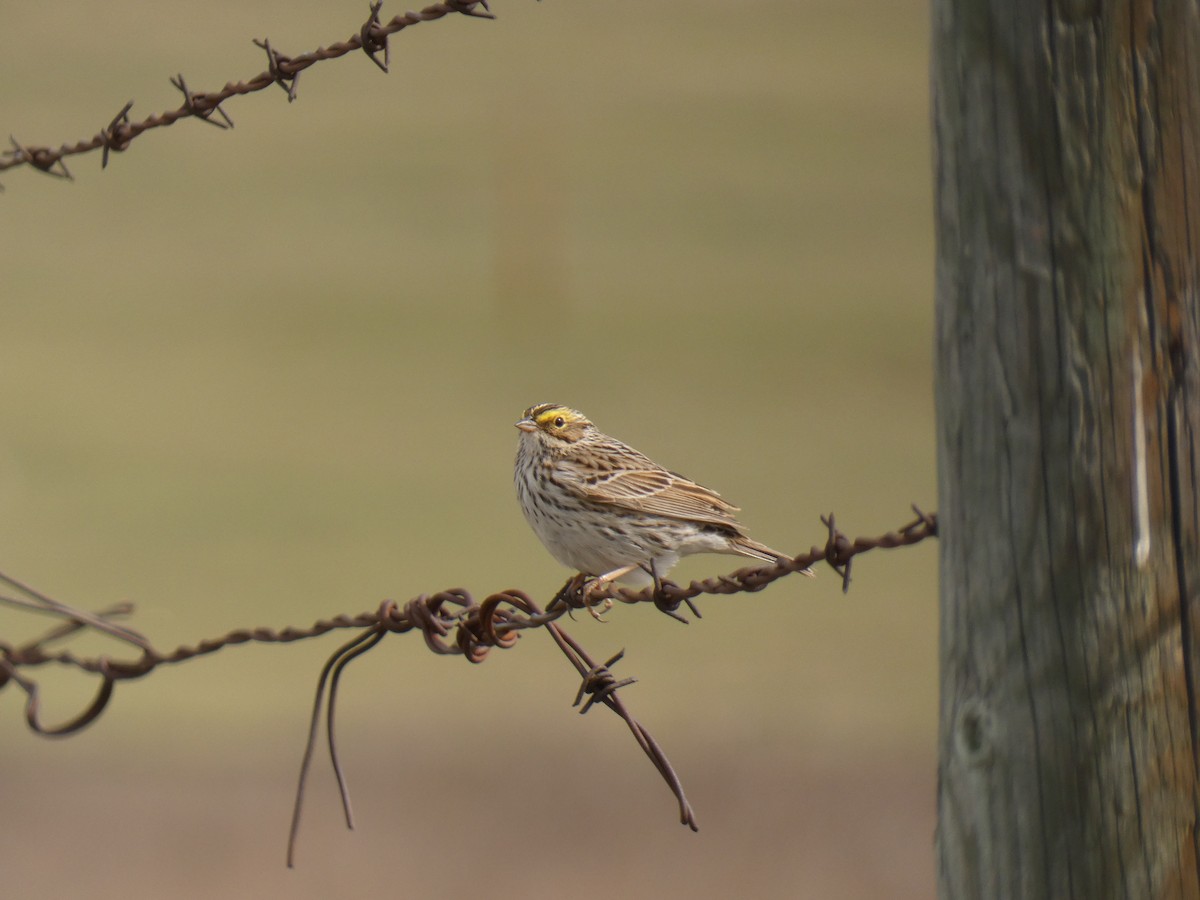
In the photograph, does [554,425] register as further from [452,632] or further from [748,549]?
[452,632]

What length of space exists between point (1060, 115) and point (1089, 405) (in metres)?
0.37

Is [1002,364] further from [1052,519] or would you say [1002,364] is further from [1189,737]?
[1189,737]

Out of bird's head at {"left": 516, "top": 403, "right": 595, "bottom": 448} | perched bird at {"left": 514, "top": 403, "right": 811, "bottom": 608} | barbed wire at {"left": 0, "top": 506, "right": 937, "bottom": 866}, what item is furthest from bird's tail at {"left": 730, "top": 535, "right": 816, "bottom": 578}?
barbed wire at {"left": 0, "top": 506, "right": 937, "bottom": 866}

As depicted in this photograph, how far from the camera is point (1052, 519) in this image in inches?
79.9

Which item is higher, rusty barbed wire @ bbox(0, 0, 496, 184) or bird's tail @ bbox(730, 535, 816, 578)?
rusty barbed wire @ bbox(0, 0, 496, 184)

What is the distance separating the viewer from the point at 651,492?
509 centimetres

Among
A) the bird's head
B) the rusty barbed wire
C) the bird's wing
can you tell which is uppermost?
the rusty barbed wire

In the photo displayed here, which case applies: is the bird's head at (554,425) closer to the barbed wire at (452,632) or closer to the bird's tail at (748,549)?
the bird's tail at (748,549)

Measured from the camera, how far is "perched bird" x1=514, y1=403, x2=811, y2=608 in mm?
5074

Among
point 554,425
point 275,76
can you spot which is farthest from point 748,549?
point 275,76

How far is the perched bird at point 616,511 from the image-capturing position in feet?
16.6

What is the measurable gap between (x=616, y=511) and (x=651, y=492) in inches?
5.2

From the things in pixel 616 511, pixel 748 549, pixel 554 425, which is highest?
pixel 554 425

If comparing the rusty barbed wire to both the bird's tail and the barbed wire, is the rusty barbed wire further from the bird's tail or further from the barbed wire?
the bird's tail
